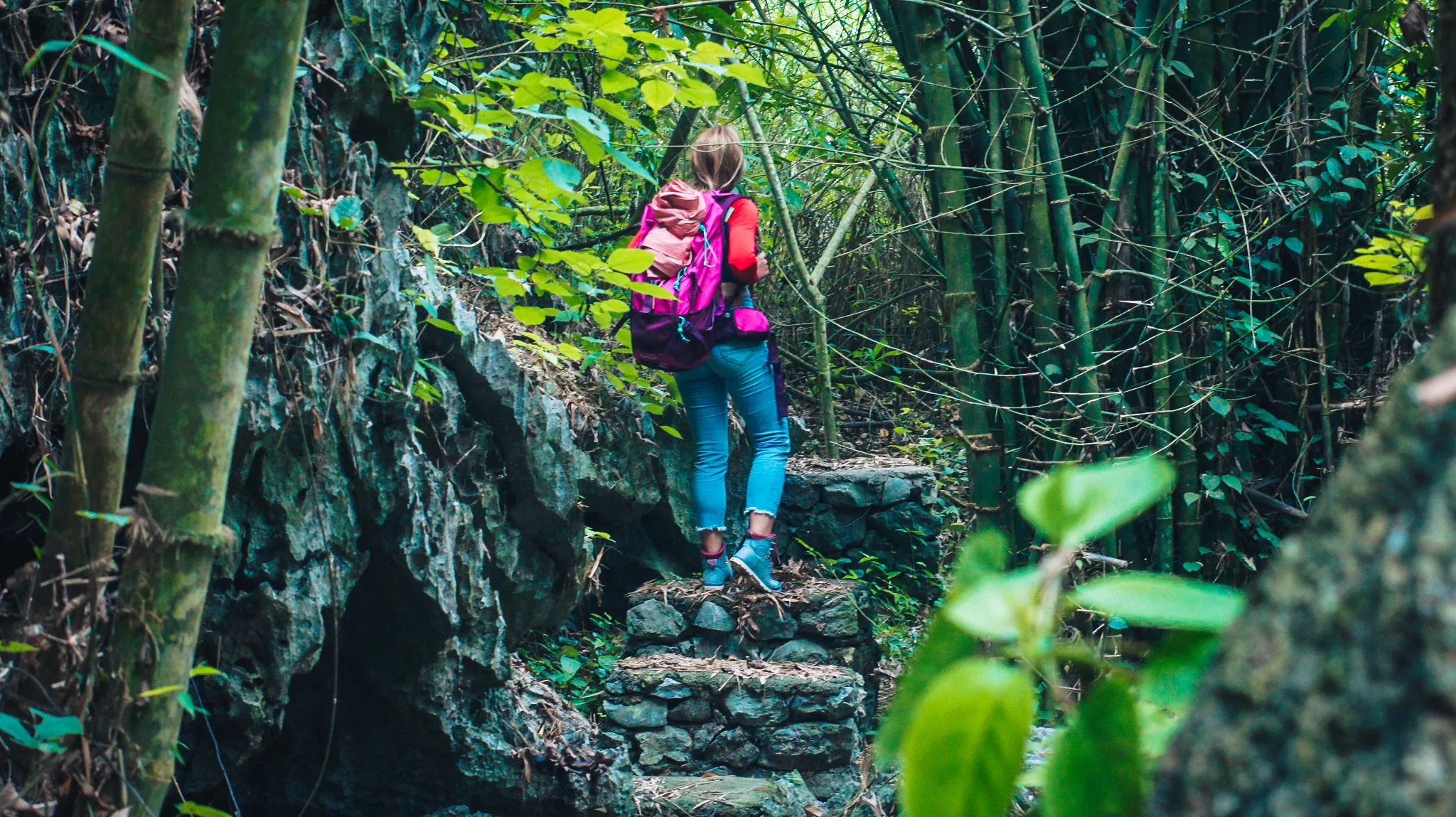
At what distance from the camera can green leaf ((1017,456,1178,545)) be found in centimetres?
39

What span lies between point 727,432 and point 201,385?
3.21 metres

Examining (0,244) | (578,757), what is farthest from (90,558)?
(578,757)

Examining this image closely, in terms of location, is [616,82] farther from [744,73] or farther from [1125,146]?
[1125,146]

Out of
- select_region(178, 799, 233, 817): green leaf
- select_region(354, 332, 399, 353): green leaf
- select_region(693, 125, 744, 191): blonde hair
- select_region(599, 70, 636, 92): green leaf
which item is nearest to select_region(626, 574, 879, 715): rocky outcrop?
select_region(693, 125, 744, 191): blonde hair

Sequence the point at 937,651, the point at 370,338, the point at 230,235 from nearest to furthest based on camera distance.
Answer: the point at 937,651 → the point at 230,235 → the point at 370,338

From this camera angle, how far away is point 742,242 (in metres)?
3.94

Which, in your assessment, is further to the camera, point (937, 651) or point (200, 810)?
point (200, 810)

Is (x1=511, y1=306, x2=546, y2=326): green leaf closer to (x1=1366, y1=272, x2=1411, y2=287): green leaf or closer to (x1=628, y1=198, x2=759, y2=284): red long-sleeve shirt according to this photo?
(x1=628, y1=198, x2=759, y2=284): red long-sleeve shirt

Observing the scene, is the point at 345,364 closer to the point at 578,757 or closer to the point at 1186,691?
the point at 578,757

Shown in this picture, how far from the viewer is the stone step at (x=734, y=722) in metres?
3.95

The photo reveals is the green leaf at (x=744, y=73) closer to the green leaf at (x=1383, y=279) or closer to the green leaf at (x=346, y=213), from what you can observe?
the green leaf at (x=346, y=213)

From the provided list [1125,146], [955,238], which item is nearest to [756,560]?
[955,238]

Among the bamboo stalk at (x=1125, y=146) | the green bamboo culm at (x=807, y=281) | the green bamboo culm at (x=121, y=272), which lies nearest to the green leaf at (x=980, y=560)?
the green bamboo culm at (x=121, y=272)

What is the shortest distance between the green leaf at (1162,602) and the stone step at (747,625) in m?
3.87
